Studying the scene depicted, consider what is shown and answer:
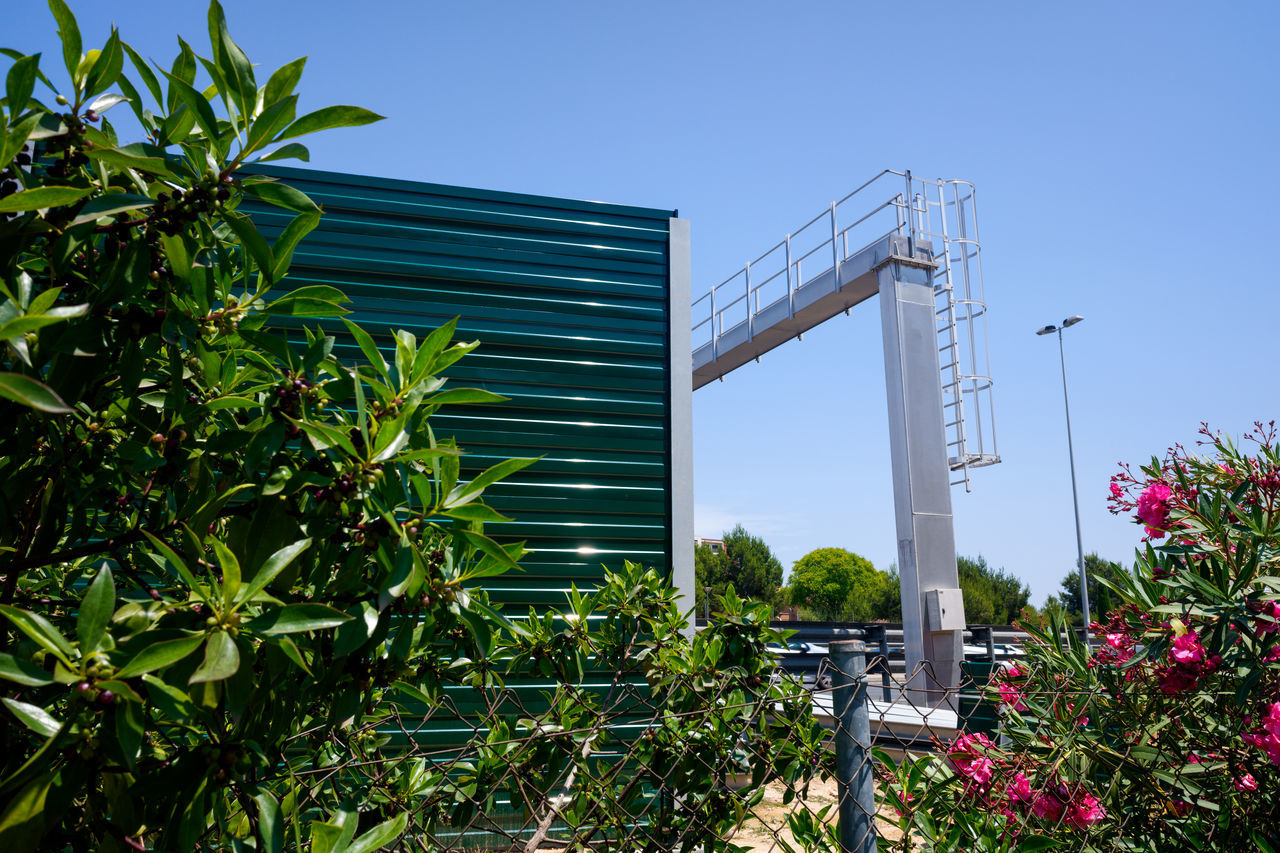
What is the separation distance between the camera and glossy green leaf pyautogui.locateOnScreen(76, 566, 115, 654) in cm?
85

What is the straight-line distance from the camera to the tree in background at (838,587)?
41.1 metres

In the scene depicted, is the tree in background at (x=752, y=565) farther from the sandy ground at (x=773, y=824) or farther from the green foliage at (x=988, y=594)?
the sandy ground at (x=773, y=824)

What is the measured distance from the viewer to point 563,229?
18.6 ft

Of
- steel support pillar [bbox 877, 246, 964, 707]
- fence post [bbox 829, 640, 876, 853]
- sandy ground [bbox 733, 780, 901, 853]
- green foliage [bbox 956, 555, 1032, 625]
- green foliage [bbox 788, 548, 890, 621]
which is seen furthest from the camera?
green foliage [bbox 788, 548, 890, 621]

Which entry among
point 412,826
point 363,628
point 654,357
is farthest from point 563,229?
point 363,628

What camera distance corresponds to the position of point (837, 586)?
42.1m

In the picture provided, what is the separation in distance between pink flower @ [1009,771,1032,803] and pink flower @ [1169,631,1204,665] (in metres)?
0.50

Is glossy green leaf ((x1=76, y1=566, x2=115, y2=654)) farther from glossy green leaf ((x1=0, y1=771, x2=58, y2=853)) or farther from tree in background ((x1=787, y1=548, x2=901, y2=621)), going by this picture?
tree in background ((x1=787, y1=548, x2=901, y2=621))

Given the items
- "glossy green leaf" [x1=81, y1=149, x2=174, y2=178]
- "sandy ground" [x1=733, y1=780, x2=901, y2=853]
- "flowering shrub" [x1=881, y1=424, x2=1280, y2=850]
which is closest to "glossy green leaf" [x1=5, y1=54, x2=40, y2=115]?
"glossy green leaf" [x1=81, y1=149, x2=174, y2=178]

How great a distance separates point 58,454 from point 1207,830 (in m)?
2.57

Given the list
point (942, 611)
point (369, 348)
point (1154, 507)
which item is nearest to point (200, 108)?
point (369, 348)

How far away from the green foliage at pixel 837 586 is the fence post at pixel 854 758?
132 ft

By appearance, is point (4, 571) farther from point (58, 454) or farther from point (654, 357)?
point (654, 357)

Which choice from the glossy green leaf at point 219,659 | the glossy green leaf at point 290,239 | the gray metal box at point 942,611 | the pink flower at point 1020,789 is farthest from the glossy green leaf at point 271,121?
the gray metal box at point 942,611
